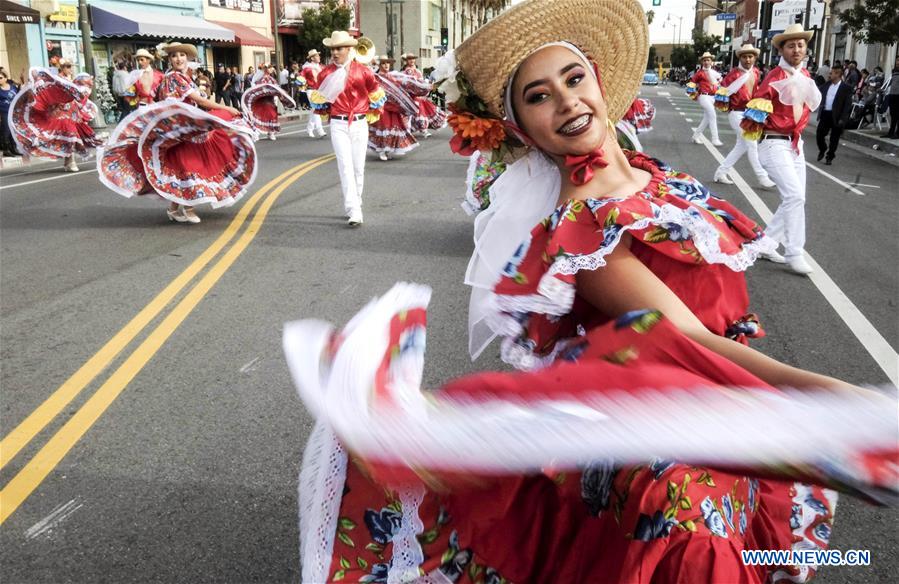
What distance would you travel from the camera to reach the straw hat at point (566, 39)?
2189mm

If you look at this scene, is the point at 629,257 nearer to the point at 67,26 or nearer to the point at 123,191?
the point at 123,191

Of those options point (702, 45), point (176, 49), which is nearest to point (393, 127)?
point (176, 49)

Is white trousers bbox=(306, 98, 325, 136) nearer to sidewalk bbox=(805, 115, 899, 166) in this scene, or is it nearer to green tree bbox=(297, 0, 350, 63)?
sidewalk bbox=(805, 115, 899, 166)

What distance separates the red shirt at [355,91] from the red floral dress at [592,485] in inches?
289

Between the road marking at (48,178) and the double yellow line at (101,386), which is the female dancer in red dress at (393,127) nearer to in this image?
the road marking at (48,178)

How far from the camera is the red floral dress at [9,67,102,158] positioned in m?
13.5

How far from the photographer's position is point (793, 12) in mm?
34875

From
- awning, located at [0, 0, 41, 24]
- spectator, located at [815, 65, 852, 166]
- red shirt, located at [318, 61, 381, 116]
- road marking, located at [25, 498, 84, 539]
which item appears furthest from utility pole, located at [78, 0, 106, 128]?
road marking, located at [25, 498, 84, 539]

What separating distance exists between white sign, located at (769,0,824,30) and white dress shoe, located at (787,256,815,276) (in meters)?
30.1

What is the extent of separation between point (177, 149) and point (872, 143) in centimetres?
1686

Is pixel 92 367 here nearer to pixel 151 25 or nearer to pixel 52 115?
pixel 52 115

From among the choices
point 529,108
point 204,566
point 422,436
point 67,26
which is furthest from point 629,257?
point 67,26

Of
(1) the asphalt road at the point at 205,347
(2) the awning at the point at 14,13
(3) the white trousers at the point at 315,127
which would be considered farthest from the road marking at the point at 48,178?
(2) the awning at the point at 14,13

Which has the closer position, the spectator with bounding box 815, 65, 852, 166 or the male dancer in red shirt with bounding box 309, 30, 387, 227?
the male dancer in red shirt with bounding box 309, 30, 387, 227
